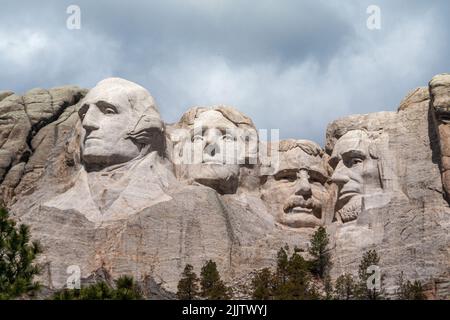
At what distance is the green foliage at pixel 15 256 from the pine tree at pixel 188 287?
2.88m

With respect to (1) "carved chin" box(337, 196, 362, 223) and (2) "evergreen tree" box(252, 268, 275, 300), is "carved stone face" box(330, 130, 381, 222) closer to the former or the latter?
(1) "carved chin" box(337, 196, 362, 223)

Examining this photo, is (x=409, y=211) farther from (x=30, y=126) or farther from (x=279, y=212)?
(x=30, y=126)

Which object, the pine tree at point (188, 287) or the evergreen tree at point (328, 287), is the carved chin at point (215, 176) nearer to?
the evergreen tree at point (328, 287)

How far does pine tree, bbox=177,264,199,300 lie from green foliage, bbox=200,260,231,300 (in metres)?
0.15

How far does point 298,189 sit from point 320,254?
3322 mm

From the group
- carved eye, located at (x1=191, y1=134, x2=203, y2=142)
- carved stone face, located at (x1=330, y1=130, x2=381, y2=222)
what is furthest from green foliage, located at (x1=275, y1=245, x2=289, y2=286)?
carved eye, located at (x1=191, y1=134, x2=203, y2=142)

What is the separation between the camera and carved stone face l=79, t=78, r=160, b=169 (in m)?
43.5

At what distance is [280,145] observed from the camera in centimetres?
4619

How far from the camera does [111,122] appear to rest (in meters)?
43.7

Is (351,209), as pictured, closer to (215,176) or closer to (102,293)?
(215,176)

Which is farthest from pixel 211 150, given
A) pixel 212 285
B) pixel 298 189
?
pixel 212 285
